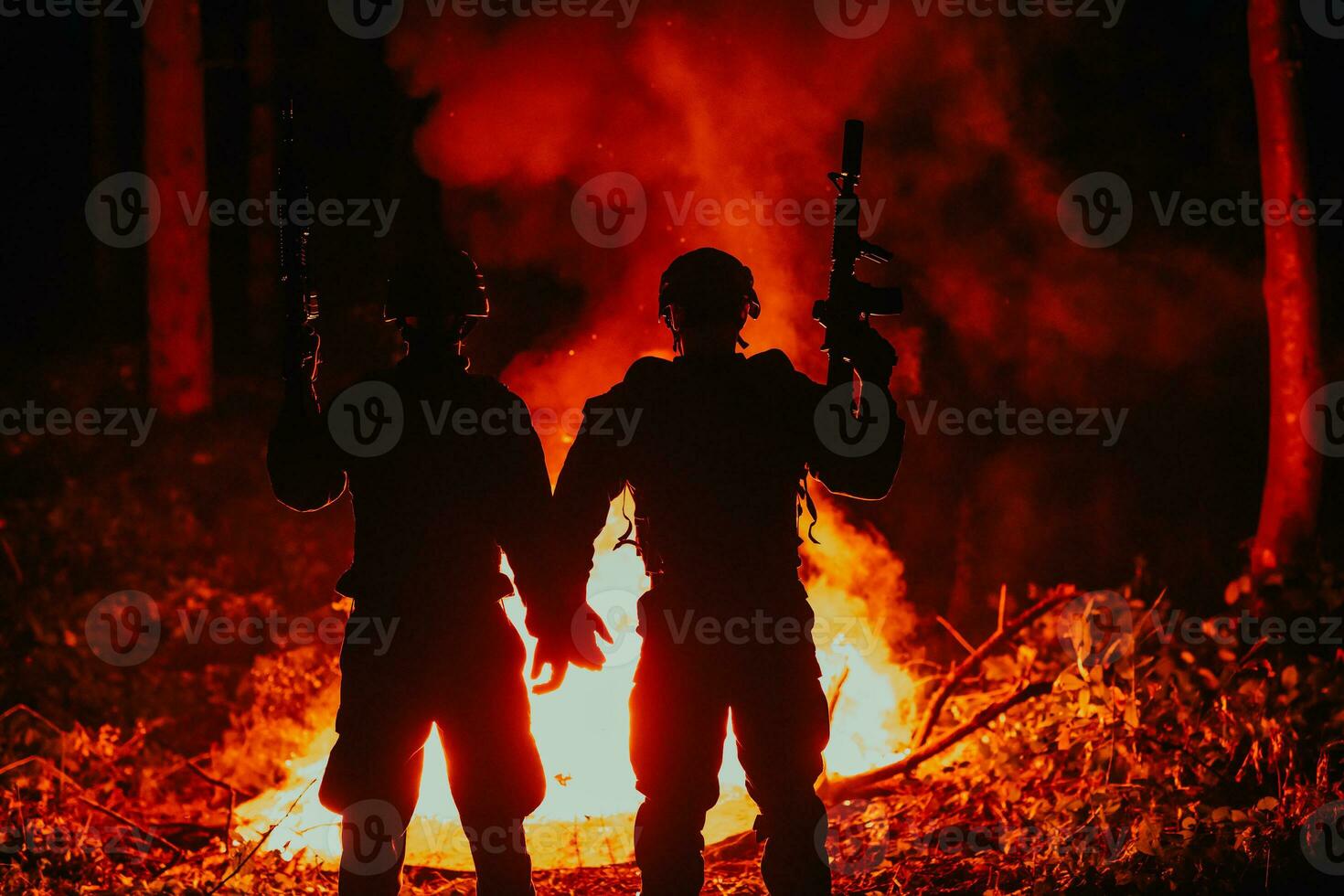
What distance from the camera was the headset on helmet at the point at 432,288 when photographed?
173 inches

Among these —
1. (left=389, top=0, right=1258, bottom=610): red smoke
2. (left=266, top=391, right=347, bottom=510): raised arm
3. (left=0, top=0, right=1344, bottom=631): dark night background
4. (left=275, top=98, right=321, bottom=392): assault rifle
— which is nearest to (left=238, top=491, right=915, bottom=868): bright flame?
(left=0, top=0, right=1344, bottom=631): dark night background

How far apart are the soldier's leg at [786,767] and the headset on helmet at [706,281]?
1422mm

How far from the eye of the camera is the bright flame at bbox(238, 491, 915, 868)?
6465 millimetres

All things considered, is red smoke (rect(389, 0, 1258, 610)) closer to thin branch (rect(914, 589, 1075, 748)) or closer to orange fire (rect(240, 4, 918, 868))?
orange fire (rect(240, 4, 918, 868))

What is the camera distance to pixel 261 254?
1355 centimetres

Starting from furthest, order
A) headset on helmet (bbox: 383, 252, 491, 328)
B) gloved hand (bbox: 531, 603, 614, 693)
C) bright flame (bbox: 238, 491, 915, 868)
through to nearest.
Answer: bright flame (bbox: 238, 491, 915, 868)
gloved hand (bbox: 531, 603, 614, 693)
headset on helmet (bbox: 383, 252, 491, 328)

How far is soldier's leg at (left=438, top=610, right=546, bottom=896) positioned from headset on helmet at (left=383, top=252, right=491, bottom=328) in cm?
121

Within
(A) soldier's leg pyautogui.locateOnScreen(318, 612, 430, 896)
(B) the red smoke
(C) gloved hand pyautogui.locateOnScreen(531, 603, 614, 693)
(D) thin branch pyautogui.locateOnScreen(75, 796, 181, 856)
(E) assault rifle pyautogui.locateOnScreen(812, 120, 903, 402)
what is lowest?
(D) thin branch pyautogui.locateOnScreen(75, 796, 181, 856)

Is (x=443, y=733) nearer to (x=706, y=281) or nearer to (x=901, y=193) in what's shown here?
(x=706, y=281)

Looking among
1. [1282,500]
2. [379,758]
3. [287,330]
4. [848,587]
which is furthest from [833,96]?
[379,758]

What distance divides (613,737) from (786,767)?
3196mm

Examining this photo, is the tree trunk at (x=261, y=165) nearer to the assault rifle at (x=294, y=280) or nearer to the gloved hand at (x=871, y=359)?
the assault rifle at (x=294, y=280)

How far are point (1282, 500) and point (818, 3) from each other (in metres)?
5.28

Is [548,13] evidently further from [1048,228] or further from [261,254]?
[261,254]
